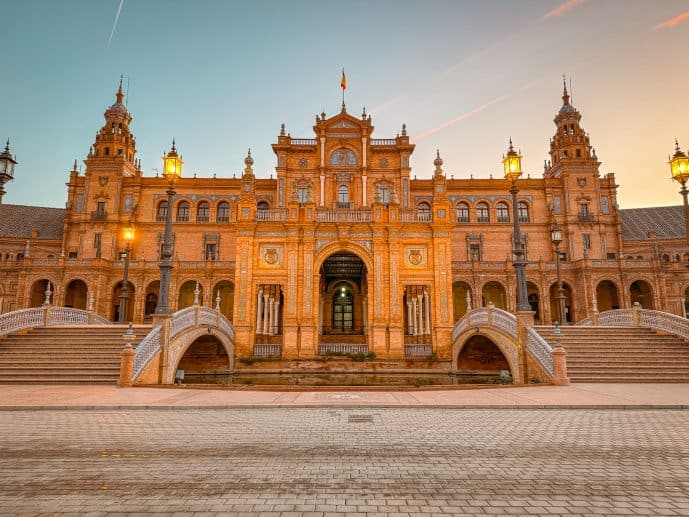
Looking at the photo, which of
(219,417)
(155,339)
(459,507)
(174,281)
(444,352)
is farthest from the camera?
(174,281)

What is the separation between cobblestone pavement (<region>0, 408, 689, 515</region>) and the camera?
3.84 m

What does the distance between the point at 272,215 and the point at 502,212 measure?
2904cm

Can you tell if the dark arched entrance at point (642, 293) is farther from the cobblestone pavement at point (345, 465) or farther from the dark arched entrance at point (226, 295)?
the dark arched entrance at point (226, 295)

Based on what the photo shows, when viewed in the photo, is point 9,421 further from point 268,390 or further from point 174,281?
point 174,281

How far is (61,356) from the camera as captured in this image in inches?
596

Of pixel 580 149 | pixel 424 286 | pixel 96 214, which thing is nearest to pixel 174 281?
pixel 96 214

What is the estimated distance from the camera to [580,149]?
45.2 metres

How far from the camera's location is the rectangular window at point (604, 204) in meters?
43.5

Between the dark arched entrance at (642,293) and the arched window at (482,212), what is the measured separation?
15174mm

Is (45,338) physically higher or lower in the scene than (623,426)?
higher

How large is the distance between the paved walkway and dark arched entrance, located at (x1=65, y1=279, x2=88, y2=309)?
1265 inches

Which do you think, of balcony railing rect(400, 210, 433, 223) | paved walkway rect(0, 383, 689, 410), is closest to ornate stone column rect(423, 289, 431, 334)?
balcony railing rect(400, 210, 433, 223)

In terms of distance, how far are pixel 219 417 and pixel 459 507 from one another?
5.59 meters

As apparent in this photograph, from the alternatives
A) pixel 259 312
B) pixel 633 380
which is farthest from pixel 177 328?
pixel 633 380
